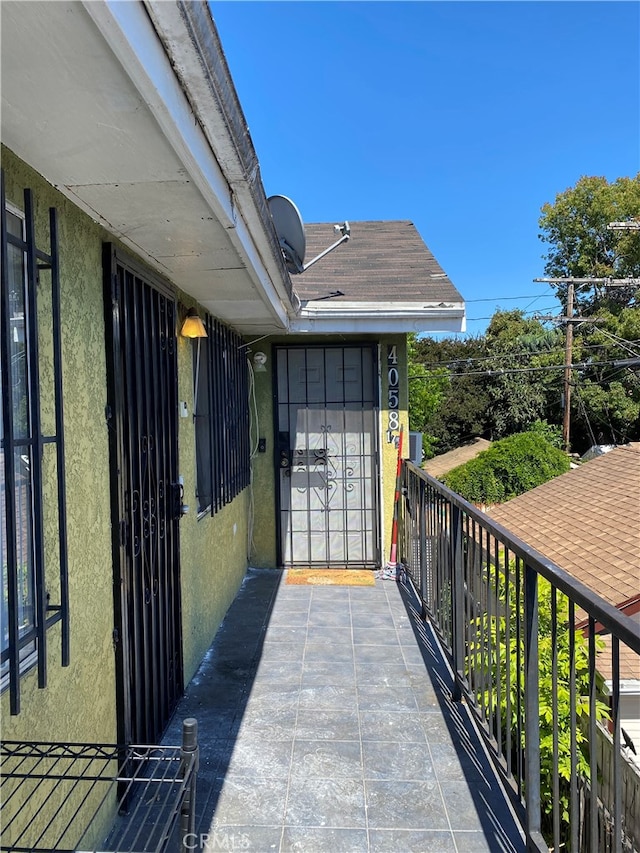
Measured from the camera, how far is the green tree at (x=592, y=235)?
25375 millimetres

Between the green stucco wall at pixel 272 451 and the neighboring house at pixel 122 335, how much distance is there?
55 centimetres

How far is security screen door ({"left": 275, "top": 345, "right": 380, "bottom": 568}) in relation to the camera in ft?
17.9

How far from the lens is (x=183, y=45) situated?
41.5 inches

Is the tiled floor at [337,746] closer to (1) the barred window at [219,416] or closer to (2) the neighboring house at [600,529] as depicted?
(1) the barred window at [219,416]

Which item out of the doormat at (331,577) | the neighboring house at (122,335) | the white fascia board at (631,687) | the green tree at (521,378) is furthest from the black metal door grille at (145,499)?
the green tree at (521,378)

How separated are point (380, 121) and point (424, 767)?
12265mm

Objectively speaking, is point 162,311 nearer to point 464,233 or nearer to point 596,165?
point 464,233

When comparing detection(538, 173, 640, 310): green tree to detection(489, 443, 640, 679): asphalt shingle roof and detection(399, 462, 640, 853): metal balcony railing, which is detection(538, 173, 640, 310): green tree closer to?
detection(489, 443, 640, 679): asphalt shingle roof

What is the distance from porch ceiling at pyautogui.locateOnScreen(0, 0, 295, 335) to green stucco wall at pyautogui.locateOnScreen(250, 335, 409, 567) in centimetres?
295

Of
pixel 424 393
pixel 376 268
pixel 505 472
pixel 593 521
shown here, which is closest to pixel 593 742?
pixel 376 268

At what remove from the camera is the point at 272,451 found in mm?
5527

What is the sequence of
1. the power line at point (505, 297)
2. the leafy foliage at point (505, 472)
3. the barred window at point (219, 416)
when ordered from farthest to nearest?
the power line at point (505, 297), the leafy foliage at point (505, 472), the barred window at point (219, 416)

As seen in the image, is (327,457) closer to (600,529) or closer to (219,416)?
(219,416)

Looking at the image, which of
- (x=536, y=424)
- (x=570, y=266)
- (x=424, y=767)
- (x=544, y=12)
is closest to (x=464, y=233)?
Answer: (x=570, y=266)
